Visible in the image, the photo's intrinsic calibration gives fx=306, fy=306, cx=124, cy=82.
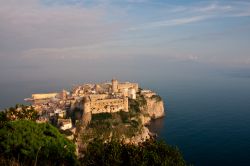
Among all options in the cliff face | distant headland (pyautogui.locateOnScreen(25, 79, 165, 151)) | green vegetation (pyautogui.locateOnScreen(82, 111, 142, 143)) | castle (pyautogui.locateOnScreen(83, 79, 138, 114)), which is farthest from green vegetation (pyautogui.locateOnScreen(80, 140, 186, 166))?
the cliff face

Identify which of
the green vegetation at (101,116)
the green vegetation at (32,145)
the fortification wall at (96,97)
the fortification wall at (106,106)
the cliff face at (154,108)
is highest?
the green vegetation at (32,145)

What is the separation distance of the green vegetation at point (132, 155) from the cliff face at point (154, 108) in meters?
48.1

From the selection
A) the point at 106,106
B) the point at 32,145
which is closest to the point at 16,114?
the point at 32,145

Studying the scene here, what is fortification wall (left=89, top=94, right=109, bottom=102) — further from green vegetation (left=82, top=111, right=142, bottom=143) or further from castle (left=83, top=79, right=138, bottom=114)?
green vegetation (left=82, top=111, right=142, bottom=143)

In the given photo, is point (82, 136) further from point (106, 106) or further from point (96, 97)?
point (96, 97)

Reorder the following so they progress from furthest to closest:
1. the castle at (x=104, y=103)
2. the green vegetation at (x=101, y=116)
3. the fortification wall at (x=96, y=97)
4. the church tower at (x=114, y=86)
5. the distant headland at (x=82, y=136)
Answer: the church tower at (x=114, y=86) → the fortification wall at (x=96, y=97) → the castle at (x=104, y=103) → the green vegetation at (x=101, y=116) → the distant headland at (x=82, y=136)

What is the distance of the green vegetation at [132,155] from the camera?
1101 cm

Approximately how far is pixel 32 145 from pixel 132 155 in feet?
17.7

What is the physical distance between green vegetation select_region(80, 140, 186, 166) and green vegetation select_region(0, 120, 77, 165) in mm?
2282

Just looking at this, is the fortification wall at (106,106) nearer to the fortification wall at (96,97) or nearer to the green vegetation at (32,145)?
the fortification wall at (96,97)

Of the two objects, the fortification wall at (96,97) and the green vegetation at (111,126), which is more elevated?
the fortification wall at (96,97)

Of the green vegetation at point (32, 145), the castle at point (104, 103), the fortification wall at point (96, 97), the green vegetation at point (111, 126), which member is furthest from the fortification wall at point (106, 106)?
the green vegetation at point (32, 145)

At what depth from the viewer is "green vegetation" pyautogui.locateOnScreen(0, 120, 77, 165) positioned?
13368mm

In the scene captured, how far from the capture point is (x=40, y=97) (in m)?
77.6
